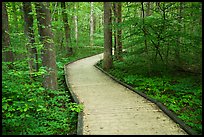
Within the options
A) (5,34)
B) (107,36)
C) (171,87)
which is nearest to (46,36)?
(5,34)

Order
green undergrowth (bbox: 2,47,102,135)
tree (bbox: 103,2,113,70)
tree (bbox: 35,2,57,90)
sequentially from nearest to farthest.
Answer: green undergrowth (bbox: 2,47,102,135)
tree (bbox: 35,2,57,90)
tree (bbox: 103,2,113,70)

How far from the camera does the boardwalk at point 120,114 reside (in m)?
6.11

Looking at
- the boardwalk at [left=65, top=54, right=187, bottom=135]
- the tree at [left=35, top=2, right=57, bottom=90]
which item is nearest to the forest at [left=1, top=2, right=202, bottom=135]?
the tree at [left=35, top=2, right=57, bottom=90]

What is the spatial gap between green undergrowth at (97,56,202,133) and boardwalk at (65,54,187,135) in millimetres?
644

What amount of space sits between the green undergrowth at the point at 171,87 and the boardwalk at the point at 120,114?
644 millimetres

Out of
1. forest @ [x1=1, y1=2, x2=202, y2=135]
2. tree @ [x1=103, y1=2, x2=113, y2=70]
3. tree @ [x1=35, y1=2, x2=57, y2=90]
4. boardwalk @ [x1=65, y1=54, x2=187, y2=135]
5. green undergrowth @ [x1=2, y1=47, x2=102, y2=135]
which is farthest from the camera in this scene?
tree @ [x1=103, y1=2, x2=113, y2=70]

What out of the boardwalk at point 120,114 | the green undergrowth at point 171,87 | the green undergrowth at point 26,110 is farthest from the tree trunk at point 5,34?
the green undergrowth at point 171,87

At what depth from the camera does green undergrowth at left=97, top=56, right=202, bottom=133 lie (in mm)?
7344

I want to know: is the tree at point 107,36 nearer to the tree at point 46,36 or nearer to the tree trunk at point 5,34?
the tree at point 46,36

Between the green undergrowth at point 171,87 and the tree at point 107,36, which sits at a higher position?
the tree at point 107,36

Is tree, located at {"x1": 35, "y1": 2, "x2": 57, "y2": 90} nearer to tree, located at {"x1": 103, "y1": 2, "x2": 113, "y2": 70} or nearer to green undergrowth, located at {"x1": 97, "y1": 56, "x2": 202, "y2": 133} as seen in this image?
green undergrowth, located at {"x1": 97, "y1": 56, "x2": 202, "y2": 133}

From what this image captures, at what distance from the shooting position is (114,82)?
12477mm

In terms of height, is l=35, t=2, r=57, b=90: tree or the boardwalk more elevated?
l=35, t=2, r=57, b=90: tree

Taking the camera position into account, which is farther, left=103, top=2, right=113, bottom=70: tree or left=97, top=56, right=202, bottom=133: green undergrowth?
left=103, top=2, right=113, bottom=70: tree
